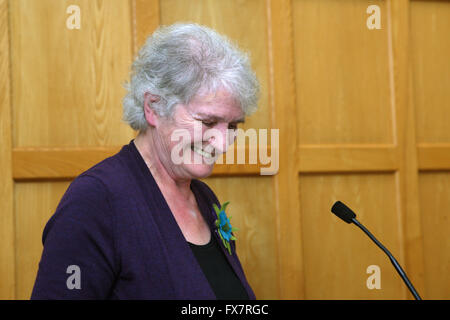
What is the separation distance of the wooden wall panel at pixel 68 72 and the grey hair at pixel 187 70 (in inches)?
21.2

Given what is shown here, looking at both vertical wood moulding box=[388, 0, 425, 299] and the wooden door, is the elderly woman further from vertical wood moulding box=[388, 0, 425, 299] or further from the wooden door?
vertical wood moulding box=[388, 0, 425, 299]

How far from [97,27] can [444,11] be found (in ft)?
4.25

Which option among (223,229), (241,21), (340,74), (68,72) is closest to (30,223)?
(68,72)

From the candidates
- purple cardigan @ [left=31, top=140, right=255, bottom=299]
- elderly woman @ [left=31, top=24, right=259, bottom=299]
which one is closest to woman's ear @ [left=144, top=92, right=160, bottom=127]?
elderly woman @ [left=31, top=24, right=259, bottom=299]

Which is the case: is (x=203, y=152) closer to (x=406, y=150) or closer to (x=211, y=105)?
(x=211, y=105)

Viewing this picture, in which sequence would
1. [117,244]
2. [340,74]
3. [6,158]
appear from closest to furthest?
[117,244], [6,158], [340,74]

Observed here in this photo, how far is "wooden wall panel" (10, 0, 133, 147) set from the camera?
173 cm

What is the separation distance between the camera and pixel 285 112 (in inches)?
76.3

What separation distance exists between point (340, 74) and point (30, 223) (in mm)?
1158

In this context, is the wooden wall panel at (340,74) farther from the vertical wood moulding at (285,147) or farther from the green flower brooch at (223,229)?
the green flower brooch at (223,229)

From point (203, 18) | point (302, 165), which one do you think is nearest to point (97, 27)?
point (203, 18)

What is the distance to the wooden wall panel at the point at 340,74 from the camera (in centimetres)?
200

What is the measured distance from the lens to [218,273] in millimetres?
1233
